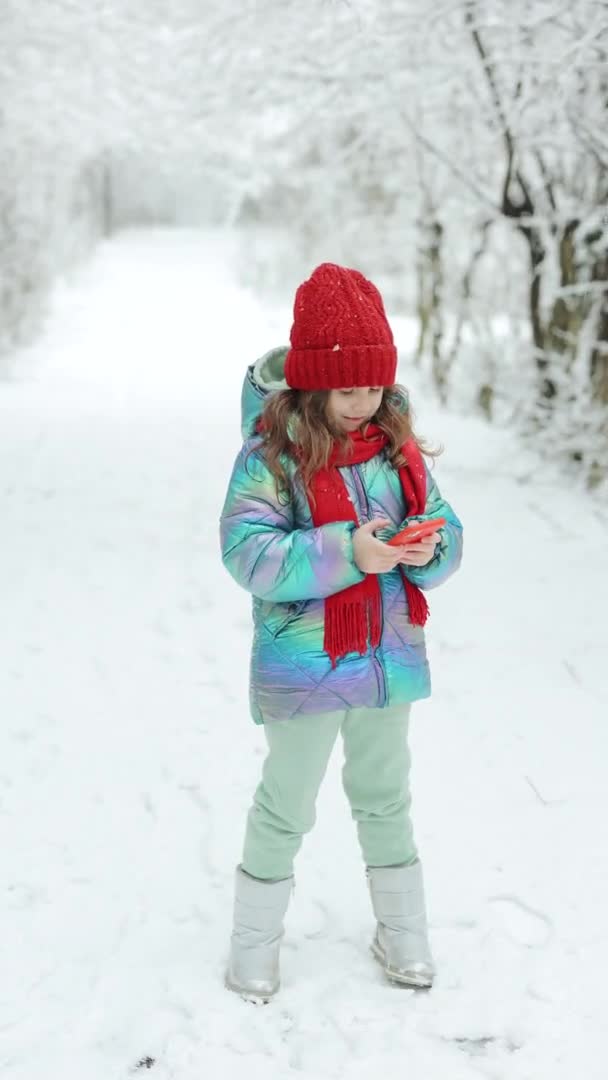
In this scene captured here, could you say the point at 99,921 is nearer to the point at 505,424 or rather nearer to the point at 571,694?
the point at 571,694

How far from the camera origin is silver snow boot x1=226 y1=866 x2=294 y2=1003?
242 centimetres

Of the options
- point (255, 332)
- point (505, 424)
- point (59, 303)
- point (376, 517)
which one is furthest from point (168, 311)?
point (376, 517)

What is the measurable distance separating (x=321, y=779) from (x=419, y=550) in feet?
1.97

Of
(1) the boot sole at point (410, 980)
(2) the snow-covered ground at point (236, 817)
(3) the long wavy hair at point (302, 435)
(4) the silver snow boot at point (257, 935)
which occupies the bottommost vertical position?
(2) the snow-covered ground at point (236, 817)

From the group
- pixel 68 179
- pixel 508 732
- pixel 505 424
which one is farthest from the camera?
pixel 68 179

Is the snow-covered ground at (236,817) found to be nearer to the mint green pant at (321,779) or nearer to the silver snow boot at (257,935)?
the silver snow boot at (257,935)

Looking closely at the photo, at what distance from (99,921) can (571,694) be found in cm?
213

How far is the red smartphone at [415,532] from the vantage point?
2.11 m

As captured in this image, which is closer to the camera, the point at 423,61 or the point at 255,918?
the point at 255,918

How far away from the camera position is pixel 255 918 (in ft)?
7.98

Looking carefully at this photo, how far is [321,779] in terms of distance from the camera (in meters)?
2.38

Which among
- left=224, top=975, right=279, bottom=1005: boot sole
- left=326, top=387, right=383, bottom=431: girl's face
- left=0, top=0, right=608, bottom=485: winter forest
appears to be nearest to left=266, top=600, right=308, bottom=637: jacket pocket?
left=326, top=387, right=383, bottom=431: girl's face

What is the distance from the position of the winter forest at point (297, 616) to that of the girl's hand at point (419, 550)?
104 centimetres

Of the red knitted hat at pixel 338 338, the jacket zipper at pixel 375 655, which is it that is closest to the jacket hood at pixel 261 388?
the red knitted hat at pixel 338 338
